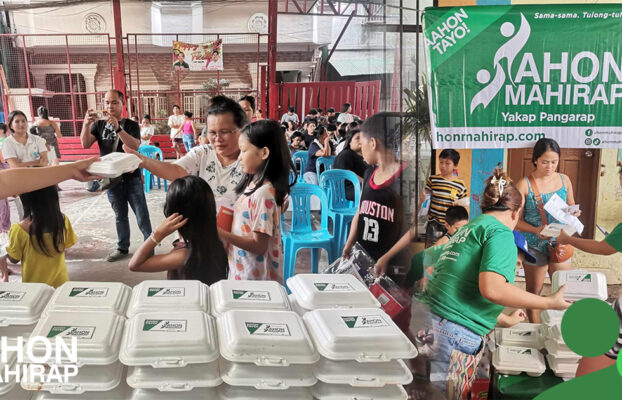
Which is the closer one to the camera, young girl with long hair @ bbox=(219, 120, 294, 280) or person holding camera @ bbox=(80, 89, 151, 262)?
young girl with long hair @ bbox=(219, 120, 294, 280)

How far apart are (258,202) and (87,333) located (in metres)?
0.92

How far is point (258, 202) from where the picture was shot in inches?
78.3

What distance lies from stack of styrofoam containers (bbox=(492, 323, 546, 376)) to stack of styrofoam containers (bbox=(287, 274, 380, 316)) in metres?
0.93

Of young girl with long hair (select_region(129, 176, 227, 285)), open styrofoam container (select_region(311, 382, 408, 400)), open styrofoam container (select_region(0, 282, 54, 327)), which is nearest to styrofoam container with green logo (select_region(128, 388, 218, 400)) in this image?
open styrofoam container (select_region(311, 382, 408, 400))

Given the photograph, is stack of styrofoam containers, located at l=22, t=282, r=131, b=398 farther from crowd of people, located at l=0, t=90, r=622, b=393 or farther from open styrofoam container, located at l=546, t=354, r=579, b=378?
open styrofoam container, located at l=546, t=354, r=579, b=378

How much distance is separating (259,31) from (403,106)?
2.56 ft

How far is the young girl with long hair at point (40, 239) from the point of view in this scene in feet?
6.15

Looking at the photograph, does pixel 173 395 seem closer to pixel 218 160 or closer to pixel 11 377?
pixel 11 377

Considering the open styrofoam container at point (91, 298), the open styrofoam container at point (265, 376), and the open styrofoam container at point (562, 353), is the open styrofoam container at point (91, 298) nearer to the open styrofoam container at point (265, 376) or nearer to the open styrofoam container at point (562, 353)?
the open styrofoam container at point (265, 376)

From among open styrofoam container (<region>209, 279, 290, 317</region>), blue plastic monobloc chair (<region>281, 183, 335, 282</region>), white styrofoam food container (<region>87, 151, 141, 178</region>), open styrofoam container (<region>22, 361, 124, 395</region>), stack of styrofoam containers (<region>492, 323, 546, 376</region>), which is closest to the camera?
open styrofoam container (<region>22, 361, 124, 395</region>)

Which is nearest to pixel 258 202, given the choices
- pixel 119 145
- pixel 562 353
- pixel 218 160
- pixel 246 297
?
pixel 218 160

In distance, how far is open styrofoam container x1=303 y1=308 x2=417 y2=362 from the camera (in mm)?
1247

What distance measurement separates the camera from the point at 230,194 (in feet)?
6.81

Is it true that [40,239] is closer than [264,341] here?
No
